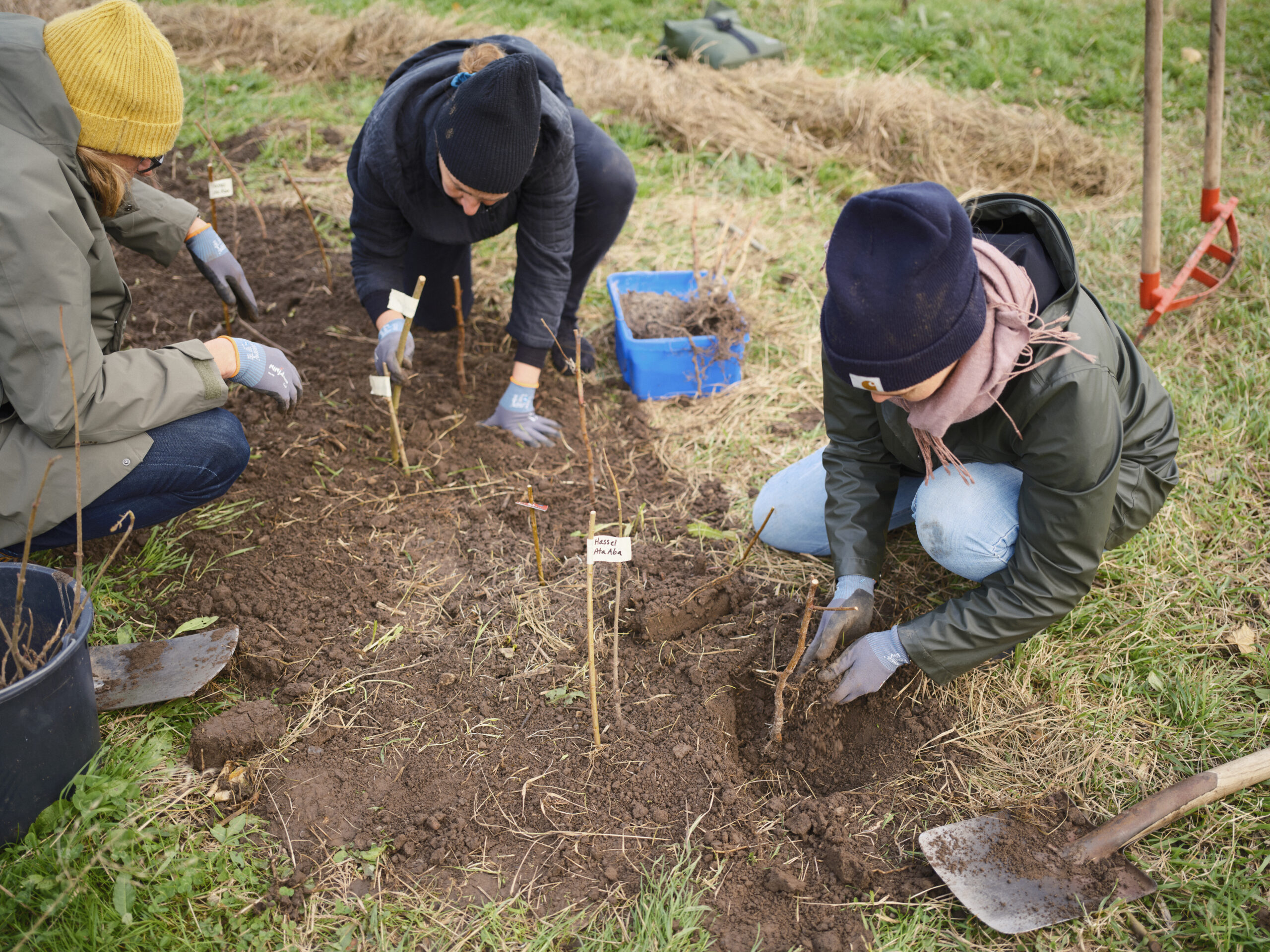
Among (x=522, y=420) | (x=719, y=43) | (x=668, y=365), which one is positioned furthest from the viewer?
(x=719, y=43)

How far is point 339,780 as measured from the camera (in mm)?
1827

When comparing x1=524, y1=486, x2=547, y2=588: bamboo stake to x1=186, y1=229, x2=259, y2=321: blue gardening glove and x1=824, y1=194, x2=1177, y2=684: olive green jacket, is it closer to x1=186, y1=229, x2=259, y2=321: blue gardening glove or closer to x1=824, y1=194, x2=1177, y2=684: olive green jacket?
x1=824, y1=194, x2=1177, y2=684: olive green jacket

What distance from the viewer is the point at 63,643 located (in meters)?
1.58

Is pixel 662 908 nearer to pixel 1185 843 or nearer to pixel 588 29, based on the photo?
pixel 1185 843

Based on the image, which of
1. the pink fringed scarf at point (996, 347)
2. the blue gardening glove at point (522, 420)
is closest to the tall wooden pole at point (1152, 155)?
the pink fringed scarf at point (996, 347)

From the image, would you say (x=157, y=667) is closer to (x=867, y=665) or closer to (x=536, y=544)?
(x=536, y=544)

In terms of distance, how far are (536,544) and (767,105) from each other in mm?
4038

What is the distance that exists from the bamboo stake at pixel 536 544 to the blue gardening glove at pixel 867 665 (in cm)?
77

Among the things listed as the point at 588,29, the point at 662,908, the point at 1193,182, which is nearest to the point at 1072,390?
the point at 662,908

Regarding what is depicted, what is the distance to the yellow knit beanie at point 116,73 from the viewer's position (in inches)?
65.8

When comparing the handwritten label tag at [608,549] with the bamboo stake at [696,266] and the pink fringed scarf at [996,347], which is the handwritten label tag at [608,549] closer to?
the pink fringed scarf at [996,347]

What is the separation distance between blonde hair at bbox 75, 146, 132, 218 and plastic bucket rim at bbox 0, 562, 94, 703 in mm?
847

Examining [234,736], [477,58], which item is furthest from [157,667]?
[477,58]

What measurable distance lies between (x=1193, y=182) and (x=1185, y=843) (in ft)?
12.8
